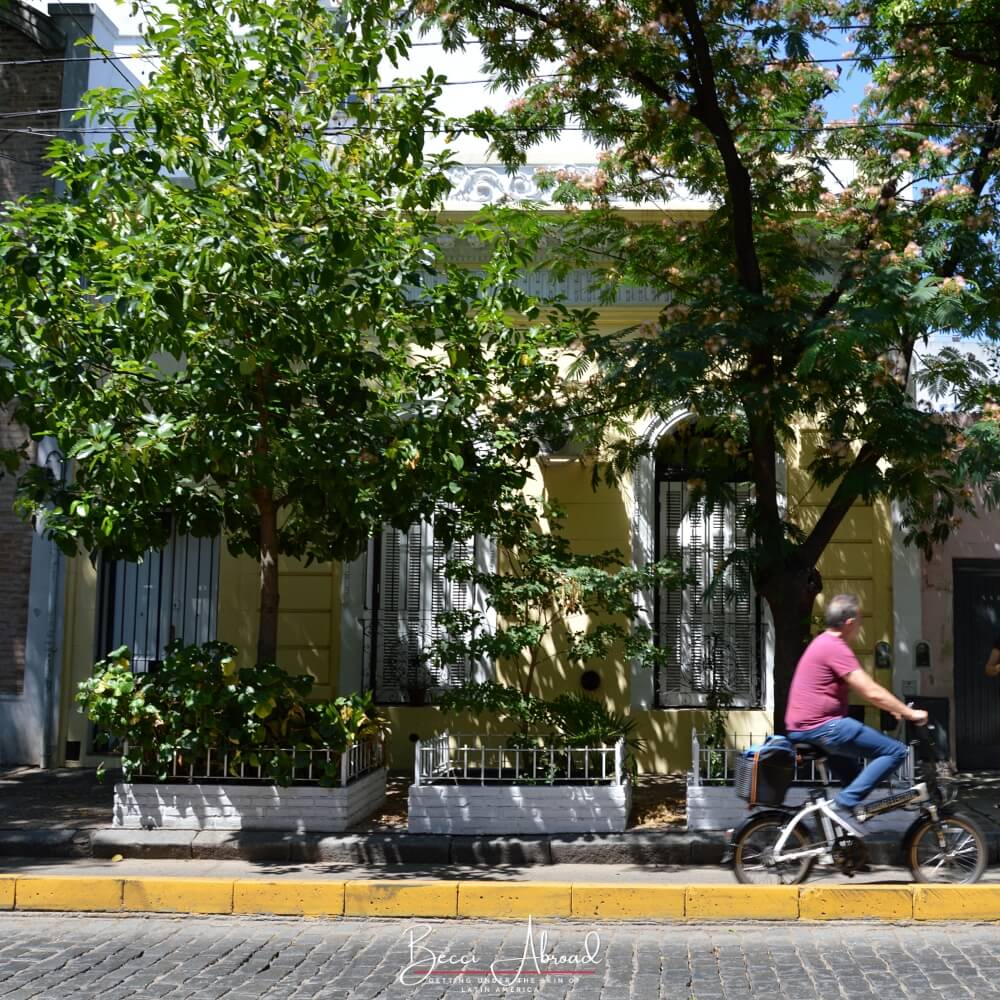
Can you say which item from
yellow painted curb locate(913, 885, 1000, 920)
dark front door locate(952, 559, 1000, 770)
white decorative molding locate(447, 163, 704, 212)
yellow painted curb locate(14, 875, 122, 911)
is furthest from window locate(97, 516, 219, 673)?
yellow painted curb locate(913, 885, 1000, 920)

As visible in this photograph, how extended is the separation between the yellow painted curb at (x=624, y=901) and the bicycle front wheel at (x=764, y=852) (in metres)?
0.48

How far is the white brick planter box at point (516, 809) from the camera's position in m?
8.96

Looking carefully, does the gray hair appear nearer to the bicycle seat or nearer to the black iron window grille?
the bicycle seat

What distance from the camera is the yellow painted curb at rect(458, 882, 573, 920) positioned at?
6.96m

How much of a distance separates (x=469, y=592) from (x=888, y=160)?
577cm

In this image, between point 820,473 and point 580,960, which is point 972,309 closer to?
point 820,473

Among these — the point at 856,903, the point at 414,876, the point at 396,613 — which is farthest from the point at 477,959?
the point at 396,613

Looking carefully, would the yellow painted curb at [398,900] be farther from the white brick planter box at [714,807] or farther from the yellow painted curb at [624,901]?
the white brick planter box at [714,807]

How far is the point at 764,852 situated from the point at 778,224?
493 cm

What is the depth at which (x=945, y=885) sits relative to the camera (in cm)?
683

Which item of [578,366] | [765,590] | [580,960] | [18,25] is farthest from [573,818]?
[18,25]

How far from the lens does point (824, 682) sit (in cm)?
707

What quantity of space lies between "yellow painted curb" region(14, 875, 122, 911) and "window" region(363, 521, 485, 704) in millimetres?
5312

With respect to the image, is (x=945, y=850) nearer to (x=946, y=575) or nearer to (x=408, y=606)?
(x=946, y=575)
